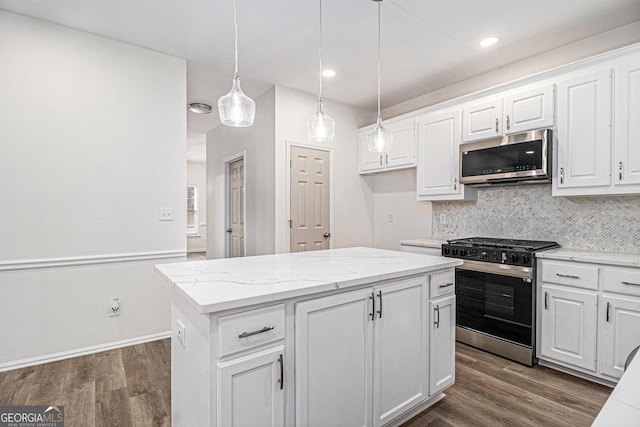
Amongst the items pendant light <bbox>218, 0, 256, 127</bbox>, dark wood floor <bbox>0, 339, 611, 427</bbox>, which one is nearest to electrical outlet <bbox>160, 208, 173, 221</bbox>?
dark wood floor <bbox>0, 339, 611, 427</bbox>

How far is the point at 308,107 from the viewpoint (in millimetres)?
4195

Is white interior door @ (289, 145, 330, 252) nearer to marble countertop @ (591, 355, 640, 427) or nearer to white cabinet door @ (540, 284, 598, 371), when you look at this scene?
white cabinet door @ (540, 284, 598, 371)

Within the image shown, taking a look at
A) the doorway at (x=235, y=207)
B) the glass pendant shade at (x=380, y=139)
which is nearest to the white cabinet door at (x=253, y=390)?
the glass pendant shade at (x=380, y=139)

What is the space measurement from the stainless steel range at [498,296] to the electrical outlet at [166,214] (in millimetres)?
2701

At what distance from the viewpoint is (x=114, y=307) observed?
295 cm

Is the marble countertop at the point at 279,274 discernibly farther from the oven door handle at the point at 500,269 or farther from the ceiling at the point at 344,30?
the ceiling at the point at 344,30

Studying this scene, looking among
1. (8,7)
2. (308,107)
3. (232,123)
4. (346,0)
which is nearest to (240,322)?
(232,123)

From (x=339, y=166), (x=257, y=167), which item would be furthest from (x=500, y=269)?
(x=257, y=167)

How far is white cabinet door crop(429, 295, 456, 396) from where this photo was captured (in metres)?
1.97

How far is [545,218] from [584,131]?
2.80 ft

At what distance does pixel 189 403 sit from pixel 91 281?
2032 millimetres

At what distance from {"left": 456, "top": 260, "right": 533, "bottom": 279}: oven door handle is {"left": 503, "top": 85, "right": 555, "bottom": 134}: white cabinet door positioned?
121 centimetres

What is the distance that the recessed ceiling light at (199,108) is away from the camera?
187 inches

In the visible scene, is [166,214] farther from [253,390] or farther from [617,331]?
[617,331]
